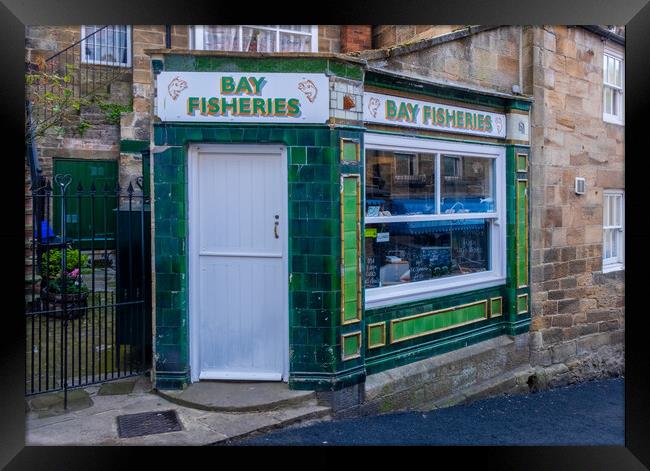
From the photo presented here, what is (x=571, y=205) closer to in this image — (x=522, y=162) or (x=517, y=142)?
(x=522, y=162)

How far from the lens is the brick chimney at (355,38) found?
7.83 metres

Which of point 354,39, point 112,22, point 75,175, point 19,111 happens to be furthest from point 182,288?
point 75,175

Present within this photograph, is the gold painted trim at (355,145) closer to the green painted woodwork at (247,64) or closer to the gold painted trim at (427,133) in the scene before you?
the gold painted trim at (427,133)

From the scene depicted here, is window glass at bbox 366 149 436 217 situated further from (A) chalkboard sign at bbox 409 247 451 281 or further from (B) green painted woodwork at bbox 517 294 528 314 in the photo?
(B) green painted woodwork at bbox 517 294 528 314

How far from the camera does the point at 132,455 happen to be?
4234 millimetres

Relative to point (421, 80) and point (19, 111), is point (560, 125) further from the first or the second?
point (19, 111)

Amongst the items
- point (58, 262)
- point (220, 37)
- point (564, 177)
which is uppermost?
point (220, 37)

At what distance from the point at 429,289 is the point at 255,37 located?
333cm

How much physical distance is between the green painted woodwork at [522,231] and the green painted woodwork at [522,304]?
0.14 meters

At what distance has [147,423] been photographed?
15.3 ft

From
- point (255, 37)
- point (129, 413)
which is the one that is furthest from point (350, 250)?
point (255, 37)

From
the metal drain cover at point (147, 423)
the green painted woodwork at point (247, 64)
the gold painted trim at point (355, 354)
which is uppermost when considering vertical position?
the green painted woodwork at point (247, 64)

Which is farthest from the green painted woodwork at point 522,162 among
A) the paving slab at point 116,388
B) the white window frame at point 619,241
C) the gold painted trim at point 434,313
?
the paving slab at point 116,388

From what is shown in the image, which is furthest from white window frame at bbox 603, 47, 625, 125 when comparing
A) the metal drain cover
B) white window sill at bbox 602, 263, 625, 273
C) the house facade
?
the metal drain cover
